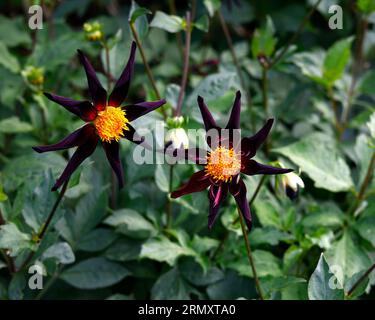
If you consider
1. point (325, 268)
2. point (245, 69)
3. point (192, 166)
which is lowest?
point (325, 268)

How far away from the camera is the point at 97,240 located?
197 cm

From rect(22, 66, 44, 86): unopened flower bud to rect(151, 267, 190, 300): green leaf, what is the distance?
2.74ft

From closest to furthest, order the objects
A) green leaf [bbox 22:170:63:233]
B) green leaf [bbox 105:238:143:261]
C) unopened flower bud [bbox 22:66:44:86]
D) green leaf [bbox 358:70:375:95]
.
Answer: green leaf [bbox 22:170:63:233] < green leaf [bbox 105:238:143:261] < unopened flower bud [bbox 22:66:44:86] < green leaf [bbox 358:70:375:95]

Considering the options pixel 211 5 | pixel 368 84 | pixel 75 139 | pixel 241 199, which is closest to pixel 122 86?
pixel 75 139

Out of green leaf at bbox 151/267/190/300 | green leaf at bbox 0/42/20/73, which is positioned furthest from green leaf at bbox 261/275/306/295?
green leaf at bbox 0/42/20/73

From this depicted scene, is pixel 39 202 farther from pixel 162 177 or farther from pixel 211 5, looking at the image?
pixel 211 5

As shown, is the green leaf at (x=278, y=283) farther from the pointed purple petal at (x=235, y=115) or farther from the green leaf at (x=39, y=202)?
the green leaf at (x=39, y=202)

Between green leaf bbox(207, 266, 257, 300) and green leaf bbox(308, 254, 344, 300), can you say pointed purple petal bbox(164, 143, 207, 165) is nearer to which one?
green leaf bbox(308, 254, 344, 300)

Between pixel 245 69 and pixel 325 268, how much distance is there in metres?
1.35

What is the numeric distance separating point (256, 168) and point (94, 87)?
0.44 metres

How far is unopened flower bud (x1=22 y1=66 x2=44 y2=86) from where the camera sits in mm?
2149
